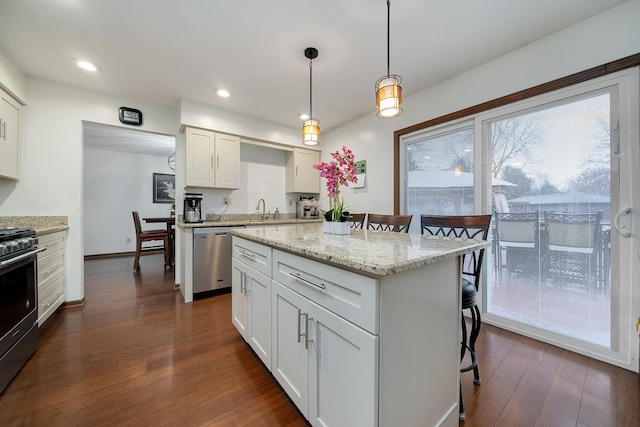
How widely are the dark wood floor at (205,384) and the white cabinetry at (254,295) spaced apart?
0.65 ft

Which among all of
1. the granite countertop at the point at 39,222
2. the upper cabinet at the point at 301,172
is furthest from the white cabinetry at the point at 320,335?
the upper cabinet at the point at 301,172

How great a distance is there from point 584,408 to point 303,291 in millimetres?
1672

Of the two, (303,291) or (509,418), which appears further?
(509,418)

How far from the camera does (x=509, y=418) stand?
1.25 metres

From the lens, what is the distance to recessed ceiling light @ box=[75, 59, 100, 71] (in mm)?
2306

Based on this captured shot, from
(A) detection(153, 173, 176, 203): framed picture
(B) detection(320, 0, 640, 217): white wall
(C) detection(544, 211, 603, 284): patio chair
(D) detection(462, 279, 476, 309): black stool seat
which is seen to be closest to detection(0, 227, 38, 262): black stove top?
(D) detection(462, 279, 476, 309): black stool seat

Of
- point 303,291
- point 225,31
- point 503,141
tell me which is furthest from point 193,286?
point 503,141

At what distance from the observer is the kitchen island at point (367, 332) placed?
0.83 meters

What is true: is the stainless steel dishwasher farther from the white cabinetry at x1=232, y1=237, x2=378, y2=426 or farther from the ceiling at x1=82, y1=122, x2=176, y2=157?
the ceiling at x1=82, y1=122, x2=176, y2=157

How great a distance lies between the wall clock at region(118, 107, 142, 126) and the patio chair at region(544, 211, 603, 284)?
4.56 m

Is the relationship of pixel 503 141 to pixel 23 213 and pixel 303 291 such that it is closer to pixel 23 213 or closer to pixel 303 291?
pixel 303 291

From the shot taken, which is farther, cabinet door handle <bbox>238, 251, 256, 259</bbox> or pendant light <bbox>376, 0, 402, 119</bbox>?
cabinet door handle <bbox>238, 251, 256, 259</bbox>

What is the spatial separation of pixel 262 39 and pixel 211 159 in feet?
5.98

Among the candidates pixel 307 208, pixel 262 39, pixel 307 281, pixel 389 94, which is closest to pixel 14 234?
pixel 307 281
